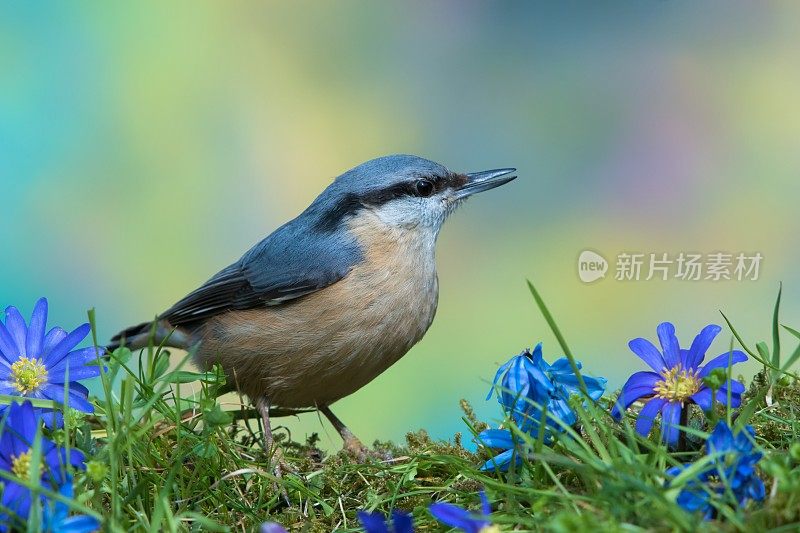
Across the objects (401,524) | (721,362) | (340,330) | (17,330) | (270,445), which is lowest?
(721,362)

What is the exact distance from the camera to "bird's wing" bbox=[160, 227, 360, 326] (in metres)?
3.81

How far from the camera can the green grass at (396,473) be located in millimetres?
1898

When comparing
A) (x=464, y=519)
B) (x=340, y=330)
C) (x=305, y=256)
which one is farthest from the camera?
(x=305, y=256)

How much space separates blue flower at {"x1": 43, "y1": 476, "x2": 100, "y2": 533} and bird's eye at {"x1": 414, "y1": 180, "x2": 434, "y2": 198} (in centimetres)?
240

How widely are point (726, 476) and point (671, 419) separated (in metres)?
0.36

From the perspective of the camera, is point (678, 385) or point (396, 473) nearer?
point (678, 385)

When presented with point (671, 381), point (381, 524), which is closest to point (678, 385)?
point (671, 381)

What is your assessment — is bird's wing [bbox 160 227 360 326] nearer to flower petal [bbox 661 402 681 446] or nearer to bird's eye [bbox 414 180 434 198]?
bird's eye [bbox 414 180 434 198]

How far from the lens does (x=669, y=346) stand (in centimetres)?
248

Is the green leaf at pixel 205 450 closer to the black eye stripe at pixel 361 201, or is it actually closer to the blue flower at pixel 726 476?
the blue flower at pixel 726 476

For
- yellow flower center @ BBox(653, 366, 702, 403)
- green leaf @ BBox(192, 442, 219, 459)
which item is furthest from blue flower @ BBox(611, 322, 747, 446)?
green leaf @ BBox(192, 442, 219, 459)

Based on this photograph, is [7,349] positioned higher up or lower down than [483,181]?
higher up

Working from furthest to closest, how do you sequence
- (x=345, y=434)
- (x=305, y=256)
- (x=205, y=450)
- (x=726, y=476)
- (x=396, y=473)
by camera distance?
(x=345, y=434), (x=305, y=256), (x=396, y=473), (x=205, y=450), (x=726, y=476)

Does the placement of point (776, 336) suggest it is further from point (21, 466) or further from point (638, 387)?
point (21, 466)
